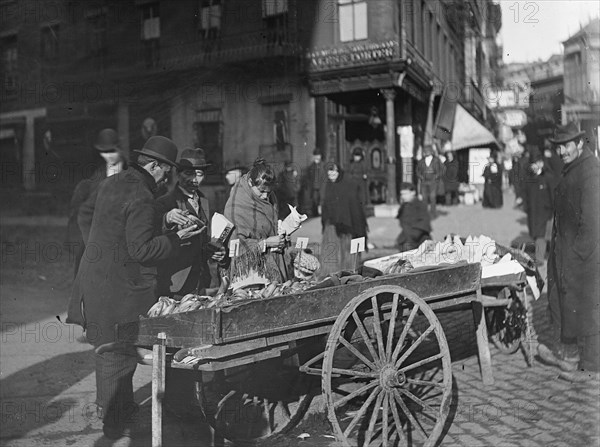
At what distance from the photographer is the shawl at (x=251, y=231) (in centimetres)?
522

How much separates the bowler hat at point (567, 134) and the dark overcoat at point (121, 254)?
3.54m

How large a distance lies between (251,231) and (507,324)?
111 inches

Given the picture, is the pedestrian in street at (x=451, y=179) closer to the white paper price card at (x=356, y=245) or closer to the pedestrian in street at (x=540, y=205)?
the pedestrian in street at (x=540, y=205)

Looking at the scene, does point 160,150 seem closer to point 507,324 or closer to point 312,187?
point 507,324

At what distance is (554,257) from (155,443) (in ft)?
14.0

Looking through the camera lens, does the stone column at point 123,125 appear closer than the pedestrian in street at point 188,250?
No

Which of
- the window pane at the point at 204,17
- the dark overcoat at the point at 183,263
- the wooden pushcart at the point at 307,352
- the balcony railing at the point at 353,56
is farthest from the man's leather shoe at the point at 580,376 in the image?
the window pane at the point at 204,17

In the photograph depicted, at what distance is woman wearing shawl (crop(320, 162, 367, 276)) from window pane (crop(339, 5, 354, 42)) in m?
8.38

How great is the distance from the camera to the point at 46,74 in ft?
52.0

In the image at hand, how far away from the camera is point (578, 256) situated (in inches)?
220

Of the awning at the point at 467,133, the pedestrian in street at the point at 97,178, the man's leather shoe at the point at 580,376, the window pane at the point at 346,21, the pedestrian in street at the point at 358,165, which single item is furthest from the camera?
the awning at the point at 467,133

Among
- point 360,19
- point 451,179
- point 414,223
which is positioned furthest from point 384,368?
point 451,179

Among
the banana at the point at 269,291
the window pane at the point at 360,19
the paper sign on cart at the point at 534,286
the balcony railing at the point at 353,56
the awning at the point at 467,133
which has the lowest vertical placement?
the paper sign on cart at the point at 534,286

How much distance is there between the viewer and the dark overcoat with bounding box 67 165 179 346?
4039 millimetres
